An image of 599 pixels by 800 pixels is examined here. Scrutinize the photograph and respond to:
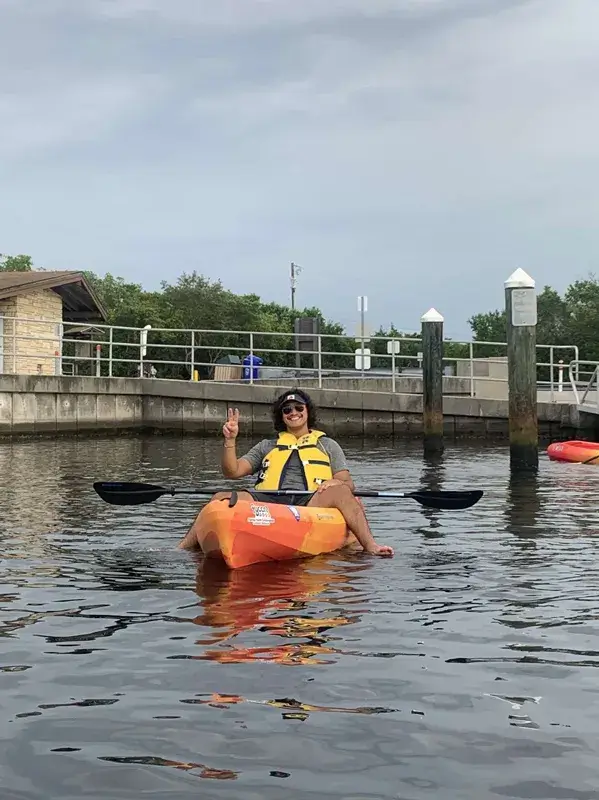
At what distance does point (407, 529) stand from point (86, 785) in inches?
246

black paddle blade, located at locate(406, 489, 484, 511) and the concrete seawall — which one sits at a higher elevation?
the concrete seawall

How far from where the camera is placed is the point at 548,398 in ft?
81.8

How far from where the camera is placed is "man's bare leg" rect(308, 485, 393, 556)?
26.3 feet

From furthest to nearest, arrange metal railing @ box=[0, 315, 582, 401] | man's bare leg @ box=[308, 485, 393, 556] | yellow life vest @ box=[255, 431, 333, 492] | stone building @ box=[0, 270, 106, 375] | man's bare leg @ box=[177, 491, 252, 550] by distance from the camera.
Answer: stone building @ box=[0, 270, 106, 375] < metal railing @ box=[0, 315, 582, 401] < yellow life vest @ box=[255, 431, 333, 492] < man's bare leg @ box=[308, 485, 393, 556] < man's bare leg @ box=[177, 491, 252, 550]

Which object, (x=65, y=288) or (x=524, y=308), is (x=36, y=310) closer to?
(x=65, y=288)

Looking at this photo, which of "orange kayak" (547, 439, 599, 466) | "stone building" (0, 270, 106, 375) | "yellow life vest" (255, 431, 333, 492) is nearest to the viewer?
"yellow life vest" (255, 431, 333, 492)

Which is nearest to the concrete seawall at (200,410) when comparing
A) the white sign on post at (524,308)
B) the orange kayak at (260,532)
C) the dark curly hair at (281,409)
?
the white sign on post at (524,308)

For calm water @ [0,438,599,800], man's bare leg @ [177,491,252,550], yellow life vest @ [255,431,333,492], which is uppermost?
yellow life vest @ [255,431,333,492]

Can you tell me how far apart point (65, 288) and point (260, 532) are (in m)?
24.6

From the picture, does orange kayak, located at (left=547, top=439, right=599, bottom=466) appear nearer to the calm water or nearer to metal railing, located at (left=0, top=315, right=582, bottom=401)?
metal railing, located at (left=0, top=315, right=582, bottom=401)

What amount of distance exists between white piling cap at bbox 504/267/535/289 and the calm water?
738 centimetres

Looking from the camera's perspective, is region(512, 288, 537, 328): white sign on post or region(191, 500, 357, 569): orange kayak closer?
region(191, 500, 357, 569): orange kayak

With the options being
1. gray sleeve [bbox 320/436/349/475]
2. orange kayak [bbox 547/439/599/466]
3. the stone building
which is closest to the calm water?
gray sleeve [bbox 320/436/349/475]

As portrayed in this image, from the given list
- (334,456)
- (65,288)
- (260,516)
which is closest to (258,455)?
(334,456)
